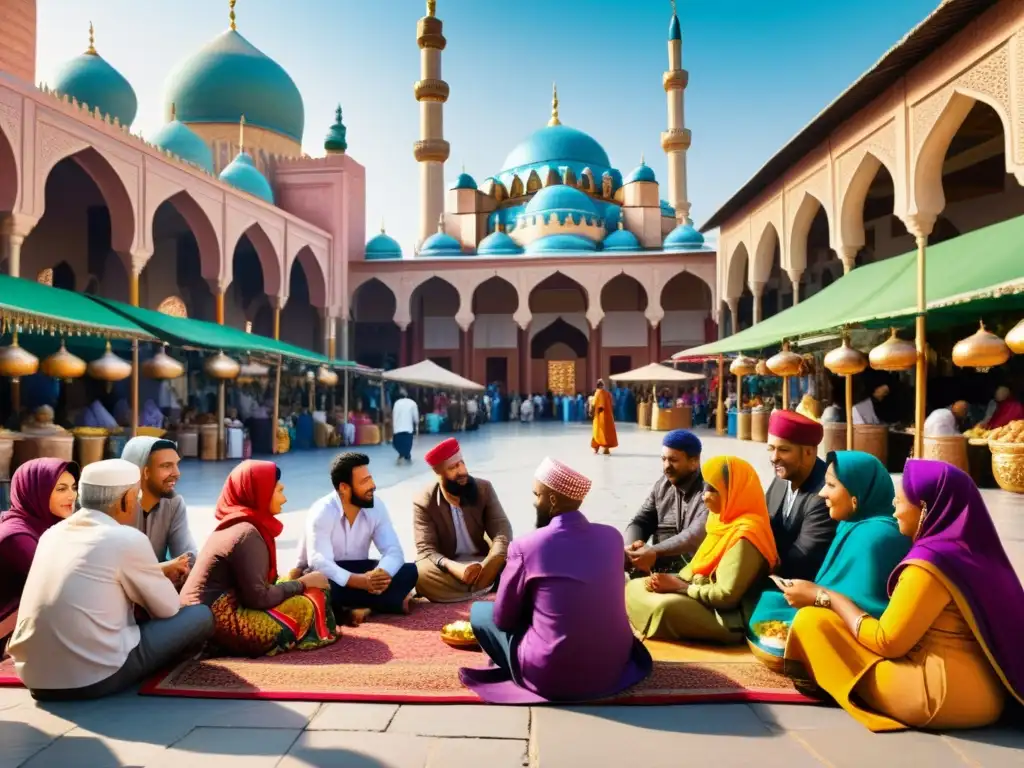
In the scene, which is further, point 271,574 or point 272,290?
point 272,290

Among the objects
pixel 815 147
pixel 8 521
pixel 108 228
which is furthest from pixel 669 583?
pixel 108 228

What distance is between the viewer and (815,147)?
1211 cm

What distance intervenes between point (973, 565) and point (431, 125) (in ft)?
83.9

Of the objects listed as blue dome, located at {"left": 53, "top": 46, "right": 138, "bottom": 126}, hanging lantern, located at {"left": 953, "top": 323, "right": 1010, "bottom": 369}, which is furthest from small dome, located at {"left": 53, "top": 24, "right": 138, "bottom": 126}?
hanging lantern, located at {"left": 953, "top": 323, "right": 1010, "bottom": 369}

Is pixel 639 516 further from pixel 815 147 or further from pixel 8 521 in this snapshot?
pixel 815 147

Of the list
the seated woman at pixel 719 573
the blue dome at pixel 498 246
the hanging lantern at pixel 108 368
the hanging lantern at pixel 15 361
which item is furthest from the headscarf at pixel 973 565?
the blue dome at pixel 498 246

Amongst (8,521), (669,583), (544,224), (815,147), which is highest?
(544,224)

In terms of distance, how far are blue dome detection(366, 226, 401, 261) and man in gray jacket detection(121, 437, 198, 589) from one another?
66.1ft

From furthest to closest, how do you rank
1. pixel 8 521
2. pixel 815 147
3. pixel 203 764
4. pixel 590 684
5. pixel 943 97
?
1. pixel 815 147
2. pixel 943 97
3. pixel 8 521
4. pixel 590 684
5. pixel 203 764

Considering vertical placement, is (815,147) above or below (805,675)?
above

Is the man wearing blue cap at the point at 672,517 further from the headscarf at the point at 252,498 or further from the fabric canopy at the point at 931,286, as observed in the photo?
the fabric canopy at the point at 931,286

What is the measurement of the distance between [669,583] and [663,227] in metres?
24.4

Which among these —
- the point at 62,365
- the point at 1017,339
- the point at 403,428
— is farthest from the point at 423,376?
the point at 1017,339

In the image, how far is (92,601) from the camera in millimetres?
2549
